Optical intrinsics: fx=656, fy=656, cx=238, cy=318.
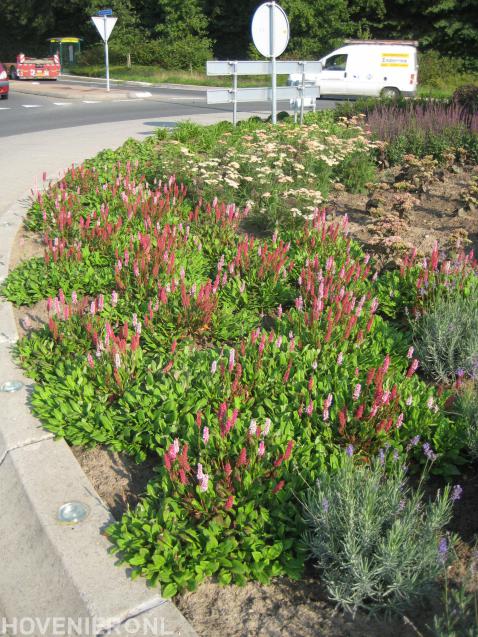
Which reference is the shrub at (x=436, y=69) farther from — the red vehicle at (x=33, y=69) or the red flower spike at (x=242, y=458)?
the red flower spike at (x=242, y=458)

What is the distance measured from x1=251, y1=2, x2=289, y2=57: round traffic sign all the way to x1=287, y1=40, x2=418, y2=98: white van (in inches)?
602

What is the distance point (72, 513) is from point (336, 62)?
2702cm

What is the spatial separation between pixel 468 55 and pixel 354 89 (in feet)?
61.8

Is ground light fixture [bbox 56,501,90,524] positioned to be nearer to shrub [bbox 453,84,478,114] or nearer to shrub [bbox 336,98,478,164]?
shrub [bbox 336,98,478,164]

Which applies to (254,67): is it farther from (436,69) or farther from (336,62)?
(436,69)

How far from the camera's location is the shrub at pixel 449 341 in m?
3.96

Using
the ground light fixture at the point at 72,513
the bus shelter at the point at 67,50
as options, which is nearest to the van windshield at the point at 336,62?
the ground light fixture at the point at 72,513

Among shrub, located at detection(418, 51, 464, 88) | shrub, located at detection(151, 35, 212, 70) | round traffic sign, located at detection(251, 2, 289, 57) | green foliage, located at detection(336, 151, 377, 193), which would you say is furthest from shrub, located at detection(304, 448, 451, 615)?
shrub, located at detection(151, 35, 212, 70)

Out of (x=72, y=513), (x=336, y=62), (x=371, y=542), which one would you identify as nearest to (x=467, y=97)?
(x=371, y=542)

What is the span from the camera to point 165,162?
852 centimetres

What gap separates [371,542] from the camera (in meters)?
2.54

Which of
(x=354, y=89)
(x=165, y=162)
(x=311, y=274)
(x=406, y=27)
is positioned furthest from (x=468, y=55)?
(x=311, y=274)

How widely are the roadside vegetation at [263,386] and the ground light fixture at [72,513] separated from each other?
8.7 inches

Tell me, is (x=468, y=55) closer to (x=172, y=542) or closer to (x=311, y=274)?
(x=311, y=274)
